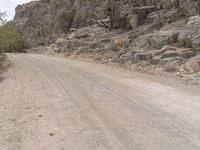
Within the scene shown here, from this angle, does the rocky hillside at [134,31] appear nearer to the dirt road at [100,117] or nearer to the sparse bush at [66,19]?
the sparse bush at [66,19]

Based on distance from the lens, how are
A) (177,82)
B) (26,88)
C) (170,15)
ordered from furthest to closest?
1. (170,15)
2. (177,82)
3. (26,88)

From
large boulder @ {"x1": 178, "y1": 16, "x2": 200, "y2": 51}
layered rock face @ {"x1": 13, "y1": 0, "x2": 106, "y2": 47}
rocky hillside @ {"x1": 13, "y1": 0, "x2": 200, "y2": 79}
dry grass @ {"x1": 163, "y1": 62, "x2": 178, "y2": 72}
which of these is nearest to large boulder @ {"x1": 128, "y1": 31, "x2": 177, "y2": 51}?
rocky hillside @ {"x1": 13, "y1": 0, "x2": 200, "y2": 79}

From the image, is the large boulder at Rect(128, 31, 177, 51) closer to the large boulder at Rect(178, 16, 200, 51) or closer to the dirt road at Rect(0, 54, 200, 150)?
the large boulder at Rect(178, 16, 200, 51)

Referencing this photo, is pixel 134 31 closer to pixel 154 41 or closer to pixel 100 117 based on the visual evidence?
pixel 154 41

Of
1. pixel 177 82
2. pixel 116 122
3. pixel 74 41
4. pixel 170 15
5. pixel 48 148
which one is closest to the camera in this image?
pixel 48 148

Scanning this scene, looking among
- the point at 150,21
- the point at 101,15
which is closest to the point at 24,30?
the point at 101,15

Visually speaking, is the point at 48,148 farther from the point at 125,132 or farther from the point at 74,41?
the point at 74,41

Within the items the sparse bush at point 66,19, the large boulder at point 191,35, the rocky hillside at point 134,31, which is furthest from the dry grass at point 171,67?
the sparse bush at point 66,19

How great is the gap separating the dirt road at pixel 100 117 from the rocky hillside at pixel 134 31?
6940 mm

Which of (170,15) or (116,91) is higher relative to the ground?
(170,15)

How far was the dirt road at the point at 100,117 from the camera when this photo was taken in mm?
7352

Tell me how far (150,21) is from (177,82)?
55.4ft

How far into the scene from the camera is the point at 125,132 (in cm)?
796

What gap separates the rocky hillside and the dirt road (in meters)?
6.94
